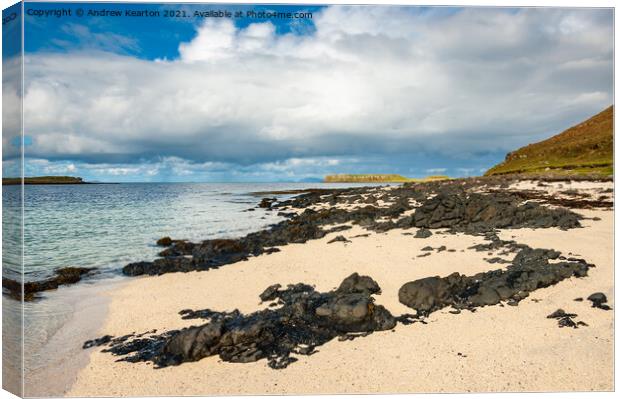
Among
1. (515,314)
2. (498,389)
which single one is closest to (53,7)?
(498,389)

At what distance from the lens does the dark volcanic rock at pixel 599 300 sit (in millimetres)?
7641

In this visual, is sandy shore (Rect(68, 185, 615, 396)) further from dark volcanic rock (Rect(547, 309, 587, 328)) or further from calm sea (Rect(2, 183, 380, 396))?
calm sea (Rect(2, 183, 380, 396))

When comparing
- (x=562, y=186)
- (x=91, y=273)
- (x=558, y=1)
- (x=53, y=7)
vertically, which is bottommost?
(x=91, y=273)

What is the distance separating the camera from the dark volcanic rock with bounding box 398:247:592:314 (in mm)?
8398

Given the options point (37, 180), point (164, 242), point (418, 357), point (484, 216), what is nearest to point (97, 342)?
point (37, 180)

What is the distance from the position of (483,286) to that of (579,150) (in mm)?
5887

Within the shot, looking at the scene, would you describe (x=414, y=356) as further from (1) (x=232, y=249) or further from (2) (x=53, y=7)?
(1) (x=232, y=249)

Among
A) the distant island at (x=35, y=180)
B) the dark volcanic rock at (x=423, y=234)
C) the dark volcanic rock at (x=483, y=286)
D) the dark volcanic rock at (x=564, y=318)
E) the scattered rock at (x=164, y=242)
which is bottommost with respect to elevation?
the scattered rock at (x=164, y=242)

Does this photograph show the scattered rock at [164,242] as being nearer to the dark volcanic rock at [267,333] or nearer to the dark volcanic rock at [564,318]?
the dark volcanic rock at [267,333]

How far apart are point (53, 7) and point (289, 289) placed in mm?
7964

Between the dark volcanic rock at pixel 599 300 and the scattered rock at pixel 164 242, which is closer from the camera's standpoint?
the dark volcanic rock at pixel 599 300

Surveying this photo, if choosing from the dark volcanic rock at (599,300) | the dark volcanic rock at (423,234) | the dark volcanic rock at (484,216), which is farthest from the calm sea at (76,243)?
the dark volcanic rock at (599,300)

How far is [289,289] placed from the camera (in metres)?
10.1

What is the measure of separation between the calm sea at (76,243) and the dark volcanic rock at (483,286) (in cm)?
466
